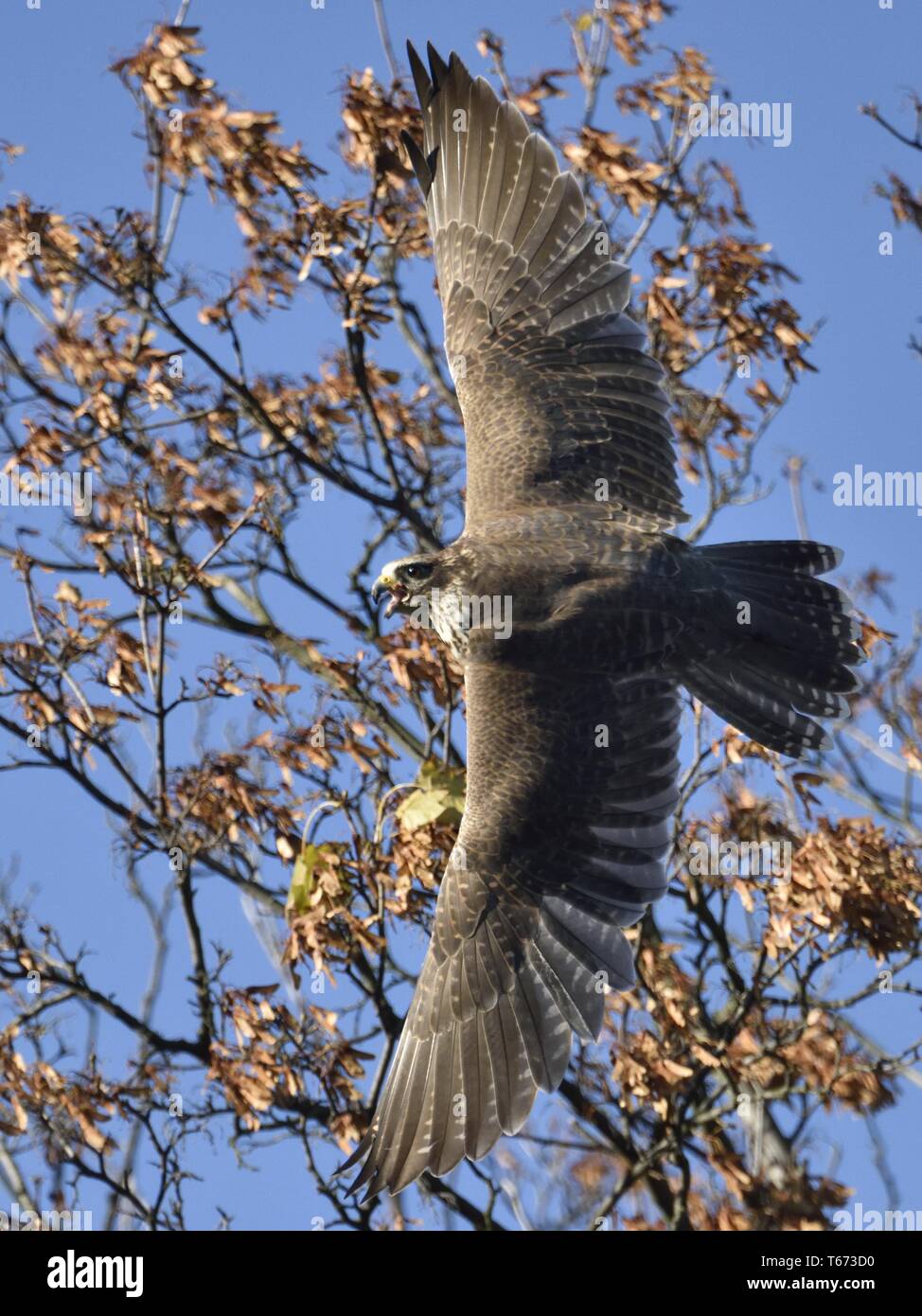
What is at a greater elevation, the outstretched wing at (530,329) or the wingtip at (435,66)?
the wingtip at (435,66)

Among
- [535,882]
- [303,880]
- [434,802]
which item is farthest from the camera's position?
[434,802]

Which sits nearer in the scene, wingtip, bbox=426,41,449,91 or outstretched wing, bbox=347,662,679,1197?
outstretched wing, bbox=347,662,679,1197

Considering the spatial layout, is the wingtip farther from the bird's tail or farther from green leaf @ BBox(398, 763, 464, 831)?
green leaf @ BBox(398, 763, 464, 831)

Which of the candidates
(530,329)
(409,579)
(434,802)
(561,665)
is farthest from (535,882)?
(530,329)

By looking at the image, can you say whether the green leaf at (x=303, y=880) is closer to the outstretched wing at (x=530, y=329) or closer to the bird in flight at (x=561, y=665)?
the bird in flight at (x=561, y=665)

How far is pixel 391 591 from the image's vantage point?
8508 mm

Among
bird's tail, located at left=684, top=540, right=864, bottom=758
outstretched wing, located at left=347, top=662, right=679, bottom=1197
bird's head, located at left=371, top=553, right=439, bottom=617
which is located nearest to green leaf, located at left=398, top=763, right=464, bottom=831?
outstretched wing, located at left=347, top=662, right=679, bottom=1197

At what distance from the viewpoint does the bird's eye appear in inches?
326

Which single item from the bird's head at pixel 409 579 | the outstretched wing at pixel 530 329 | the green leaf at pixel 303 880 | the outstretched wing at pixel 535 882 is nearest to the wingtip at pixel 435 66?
the outstretched wing at pixel 530 329

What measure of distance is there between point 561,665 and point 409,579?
0.84 metres

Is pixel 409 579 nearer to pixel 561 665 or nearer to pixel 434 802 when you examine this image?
pixel 561 665

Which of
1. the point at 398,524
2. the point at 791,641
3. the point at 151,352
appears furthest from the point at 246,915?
the point at 791,641

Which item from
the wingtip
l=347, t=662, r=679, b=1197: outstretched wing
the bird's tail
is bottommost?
l=347, t=662, r=679, b=1197: outstretched wing

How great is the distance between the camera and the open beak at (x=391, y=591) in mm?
8406
